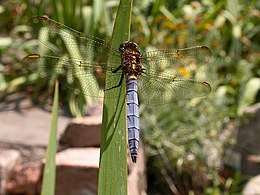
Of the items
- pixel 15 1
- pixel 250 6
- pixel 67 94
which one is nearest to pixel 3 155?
pixel 67 94

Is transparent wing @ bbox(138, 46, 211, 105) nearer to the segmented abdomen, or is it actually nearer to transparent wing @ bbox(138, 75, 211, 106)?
transparent wing @ bbox(138, 75, 211, 106)

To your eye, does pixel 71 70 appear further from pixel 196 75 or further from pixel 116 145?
pixel 196 75

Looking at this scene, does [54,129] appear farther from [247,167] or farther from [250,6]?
[250,6]

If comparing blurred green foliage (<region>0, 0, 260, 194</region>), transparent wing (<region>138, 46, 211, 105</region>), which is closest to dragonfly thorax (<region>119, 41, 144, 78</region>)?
transparent wing (<region>138, 46, 211, 105</region>)

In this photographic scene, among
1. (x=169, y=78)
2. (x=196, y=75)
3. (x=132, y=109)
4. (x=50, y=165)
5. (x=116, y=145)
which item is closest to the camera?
(x=116, y=145)

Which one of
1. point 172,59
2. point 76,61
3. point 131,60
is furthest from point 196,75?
point 131,60
